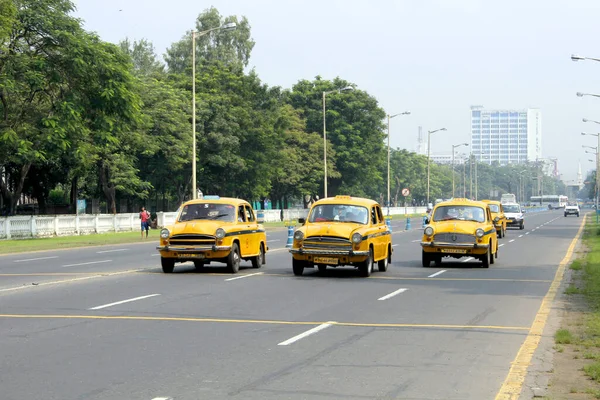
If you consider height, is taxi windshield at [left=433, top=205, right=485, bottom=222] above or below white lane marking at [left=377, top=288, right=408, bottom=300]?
above

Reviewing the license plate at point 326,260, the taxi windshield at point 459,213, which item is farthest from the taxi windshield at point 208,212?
the taxi windshield at point 459,213

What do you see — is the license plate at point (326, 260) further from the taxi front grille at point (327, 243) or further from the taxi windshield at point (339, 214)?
the taxi windshield at point (339, 214)

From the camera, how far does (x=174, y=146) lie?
65500mm

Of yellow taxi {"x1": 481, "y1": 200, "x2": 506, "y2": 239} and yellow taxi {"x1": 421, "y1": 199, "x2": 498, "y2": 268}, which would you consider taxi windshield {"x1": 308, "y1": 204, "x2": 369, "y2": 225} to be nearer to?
yellow taxi {"x1": 421, "y1": 199, "x2": 498, "y2": 268}

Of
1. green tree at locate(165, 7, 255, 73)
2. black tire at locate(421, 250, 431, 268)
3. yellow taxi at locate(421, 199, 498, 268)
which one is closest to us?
yellow taxi at locate(421, 199, 498, 268)

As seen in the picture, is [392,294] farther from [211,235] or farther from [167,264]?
[167,264]

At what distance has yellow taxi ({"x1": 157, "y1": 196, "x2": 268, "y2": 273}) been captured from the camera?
2334 cm

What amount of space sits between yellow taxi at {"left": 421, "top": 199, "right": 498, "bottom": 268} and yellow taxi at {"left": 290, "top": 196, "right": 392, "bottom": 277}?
8.50 ft

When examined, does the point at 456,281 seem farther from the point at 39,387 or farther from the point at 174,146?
the point at 174,146

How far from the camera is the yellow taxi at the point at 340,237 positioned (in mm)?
22344

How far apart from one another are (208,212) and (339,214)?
137 inches

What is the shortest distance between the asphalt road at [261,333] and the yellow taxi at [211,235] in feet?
1.67

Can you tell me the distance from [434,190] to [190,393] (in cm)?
17291

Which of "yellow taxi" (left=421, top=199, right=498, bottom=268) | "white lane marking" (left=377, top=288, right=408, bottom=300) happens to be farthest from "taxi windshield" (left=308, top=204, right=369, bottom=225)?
"white lane marking" (left=377, top=288, right=408, bottom=300)
